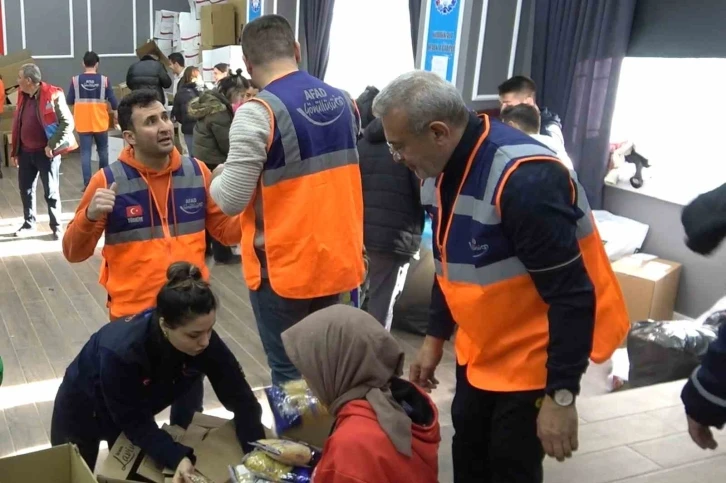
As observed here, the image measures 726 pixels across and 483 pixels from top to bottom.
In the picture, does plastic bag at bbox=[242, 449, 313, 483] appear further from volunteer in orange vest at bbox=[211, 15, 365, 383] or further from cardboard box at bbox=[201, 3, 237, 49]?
cardboard box at bbox=[201, 3, 237, 49]

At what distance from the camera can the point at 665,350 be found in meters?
3.29

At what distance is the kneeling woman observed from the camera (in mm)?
1896

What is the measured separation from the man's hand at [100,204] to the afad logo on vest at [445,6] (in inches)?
142

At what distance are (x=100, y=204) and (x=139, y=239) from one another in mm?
178

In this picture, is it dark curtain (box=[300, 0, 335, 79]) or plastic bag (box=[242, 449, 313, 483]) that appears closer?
plastic bag (box=[242, 449, 313, 483])

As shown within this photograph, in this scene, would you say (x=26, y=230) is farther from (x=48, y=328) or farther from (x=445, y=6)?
(x=445, y=6)

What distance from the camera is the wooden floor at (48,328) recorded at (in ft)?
10.3

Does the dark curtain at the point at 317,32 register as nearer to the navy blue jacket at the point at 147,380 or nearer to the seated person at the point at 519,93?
the seated person at the point at 519,93

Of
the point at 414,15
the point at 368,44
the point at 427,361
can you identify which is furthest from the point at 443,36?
the point at 427,361

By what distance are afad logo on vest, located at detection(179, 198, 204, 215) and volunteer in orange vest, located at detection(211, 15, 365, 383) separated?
0.13m

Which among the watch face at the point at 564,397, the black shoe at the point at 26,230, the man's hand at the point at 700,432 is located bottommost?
the black shoe at the point at 26,230

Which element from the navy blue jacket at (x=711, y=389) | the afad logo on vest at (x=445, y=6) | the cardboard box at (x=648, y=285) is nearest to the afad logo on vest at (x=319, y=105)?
the navy blue jacket at (x=711, y=389)

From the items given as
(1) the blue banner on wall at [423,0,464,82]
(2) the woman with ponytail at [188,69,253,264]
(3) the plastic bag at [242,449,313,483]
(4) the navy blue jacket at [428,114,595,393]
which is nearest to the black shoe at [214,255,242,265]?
(2) the woman with ponytail at [188,69,253,264]

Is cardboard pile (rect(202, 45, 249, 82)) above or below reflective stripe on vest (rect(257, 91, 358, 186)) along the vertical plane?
below
